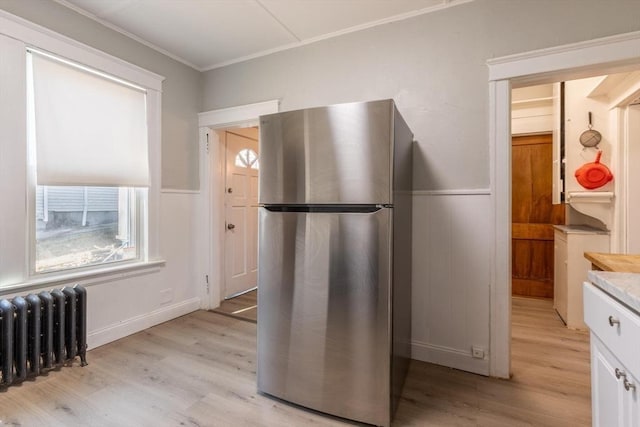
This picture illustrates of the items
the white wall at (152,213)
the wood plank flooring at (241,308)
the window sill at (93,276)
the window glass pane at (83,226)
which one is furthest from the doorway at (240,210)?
the window glass pane at (83,226)

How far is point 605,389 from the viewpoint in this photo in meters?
1.02

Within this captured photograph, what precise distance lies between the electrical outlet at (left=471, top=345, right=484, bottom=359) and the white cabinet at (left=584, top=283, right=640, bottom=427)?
3.13 feet

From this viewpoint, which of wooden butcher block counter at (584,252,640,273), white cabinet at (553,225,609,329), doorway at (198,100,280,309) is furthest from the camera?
doorway at (198,100,280,309)

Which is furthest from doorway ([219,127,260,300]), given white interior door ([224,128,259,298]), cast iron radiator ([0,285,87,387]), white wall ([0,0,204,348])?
cast iron radiator ([0,285,87,387])

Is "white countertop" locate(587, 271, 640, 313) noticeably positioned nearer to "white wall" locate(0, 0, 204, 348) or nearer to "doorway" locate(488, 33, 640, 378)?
"doorway" locate(488, 33, 640, 378)

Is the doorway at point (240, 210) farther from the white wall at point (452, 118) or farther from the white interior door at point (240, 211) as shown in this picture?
the white wall at point (452, 118)

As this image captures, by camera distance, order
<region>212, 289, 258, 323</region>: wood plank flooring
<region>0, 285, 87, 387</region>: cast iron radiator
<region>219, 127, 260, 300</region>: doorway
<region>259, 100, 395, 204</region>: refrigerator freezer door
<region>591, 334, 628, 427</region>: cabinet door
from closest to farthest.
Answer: <region>591, 334, 628, 427</region>: cabinet door < <region>259, 100, 395, 204</region>: refrigerator freezer door < <region>0, 285, 87, 387</region>: cast iron radiator < <region>212, 289, 258, 323</region>: wood plank flooring < <region>219, 127, 260, 300</region>: doorway

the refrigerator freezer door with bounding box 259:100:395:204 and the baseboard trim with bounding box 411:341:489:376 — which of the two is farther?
the baseboard trim with bounding box 411:341:489:376

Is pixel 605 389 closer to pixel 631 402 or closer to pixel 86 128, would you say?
pixel 631 402

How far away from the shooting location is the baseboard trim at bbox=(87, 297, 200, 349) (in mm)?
2396

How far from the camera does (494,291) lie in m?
2.01

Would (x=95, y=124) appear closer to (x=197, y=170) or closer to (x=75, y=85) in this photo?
(x=75, y=85)

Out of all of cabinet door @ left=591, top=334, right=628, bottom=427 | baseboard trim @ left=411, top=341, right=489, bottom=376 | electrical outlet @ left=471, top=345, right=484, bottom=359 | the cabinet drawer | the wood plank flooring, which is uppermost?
the cabinet drawer

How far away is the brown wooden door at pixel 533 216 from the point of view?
3850 mm
